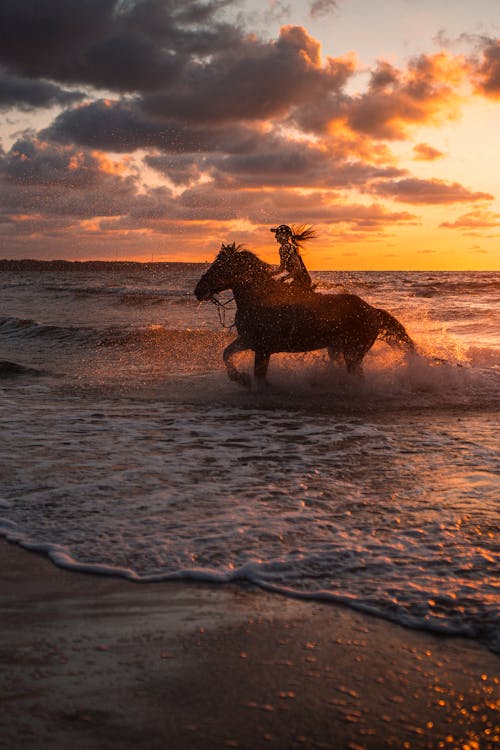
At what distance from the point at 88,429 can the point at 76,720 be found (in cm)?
498

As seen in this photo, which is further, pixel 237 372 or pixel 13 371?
pixel 13 371

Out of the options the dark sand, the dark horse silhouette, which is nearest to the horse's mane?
the dark horse silhouette

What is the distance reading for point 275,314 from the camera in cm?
954

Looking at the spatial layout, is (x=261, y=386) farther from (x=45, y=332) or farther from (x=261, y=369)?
(x=45, y=332)

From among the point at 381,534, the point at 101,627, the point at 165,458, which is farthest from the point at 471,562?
the point at 165,458

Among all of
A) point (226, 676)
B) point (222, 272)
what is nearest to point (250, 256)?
point (222, 272)

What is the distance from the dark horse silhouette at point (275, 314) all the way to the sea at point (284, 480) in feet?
1.95

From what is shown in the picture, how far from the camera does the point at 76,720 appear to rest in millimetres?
2186

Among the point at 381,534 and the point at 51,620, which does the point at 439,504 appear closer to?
the point at 381,534

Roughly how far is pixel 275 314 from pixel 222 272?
965 mm

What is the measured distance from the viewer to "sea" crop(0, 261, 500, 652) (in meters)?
3.36

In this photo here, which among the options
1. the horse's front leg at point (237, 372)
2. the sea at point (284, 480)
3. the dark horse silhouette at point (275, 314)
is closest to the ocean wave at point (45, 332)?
the sea at point (284, 480)

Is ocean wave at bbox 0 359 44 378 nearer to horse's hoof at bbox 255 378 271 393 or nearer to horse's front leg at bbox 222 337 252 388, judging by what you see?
horse's front leg at bbox 222 337 252 388

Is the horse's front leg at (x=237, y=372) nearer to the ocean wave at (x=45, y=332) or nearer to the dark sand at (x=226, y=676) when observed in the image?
the dark sand at (x=226, y=676)
